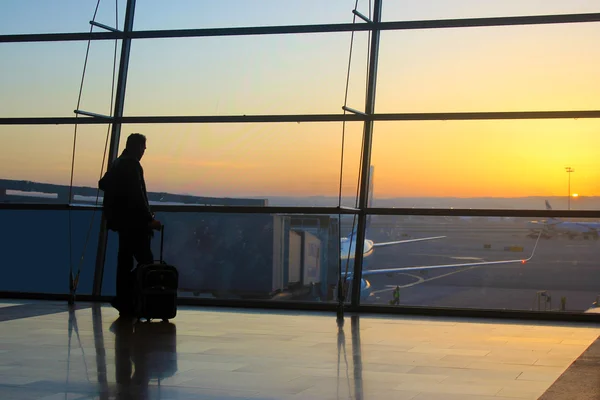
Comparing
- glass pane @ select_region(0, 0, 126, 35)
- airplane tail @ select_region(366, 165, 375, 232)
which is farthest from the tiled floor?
glass pane @ select_region(0, 0, 126, 35)

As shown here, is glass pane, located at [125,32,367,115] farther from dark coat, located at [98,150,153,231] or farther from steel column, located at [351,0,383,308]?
Answer: dark coat, located at [98,150,153,231]

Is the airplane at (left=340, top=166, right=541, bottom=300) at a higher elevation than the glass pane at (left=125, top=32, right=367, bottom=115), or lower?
lower

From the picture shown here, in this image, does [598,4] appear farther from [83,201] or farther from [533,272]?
[83,201]

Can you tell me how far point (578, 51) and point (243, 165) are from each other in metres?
2.60

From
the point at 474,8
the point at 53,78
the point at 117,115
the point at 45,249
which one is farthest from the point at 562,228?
the point at 53,78

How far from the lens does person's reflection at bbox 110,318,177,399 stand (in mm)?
3503

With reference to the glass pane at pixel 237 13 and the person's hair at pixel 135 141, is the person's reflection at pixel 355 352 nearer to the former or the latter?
the person's hair at pixel 135 141

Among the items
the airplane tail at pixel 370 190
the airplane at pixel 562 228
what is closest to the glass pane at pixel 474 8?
the airplane tail at pixel 370 190

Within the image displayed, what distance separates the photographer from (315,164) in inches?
278

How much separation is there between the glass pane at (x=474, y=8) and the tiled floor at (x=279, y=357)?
86.2 inches

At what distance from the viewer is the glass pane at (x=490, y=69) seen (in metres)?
6.56

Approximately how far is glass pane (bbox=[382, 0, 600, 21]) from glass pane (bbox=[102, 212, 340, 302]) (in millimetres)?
1567

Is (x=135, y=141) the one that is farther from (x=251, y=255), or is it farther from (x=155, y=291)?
(x=251, y=255)

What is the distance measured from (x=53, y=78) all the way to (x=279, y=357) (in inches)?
178
